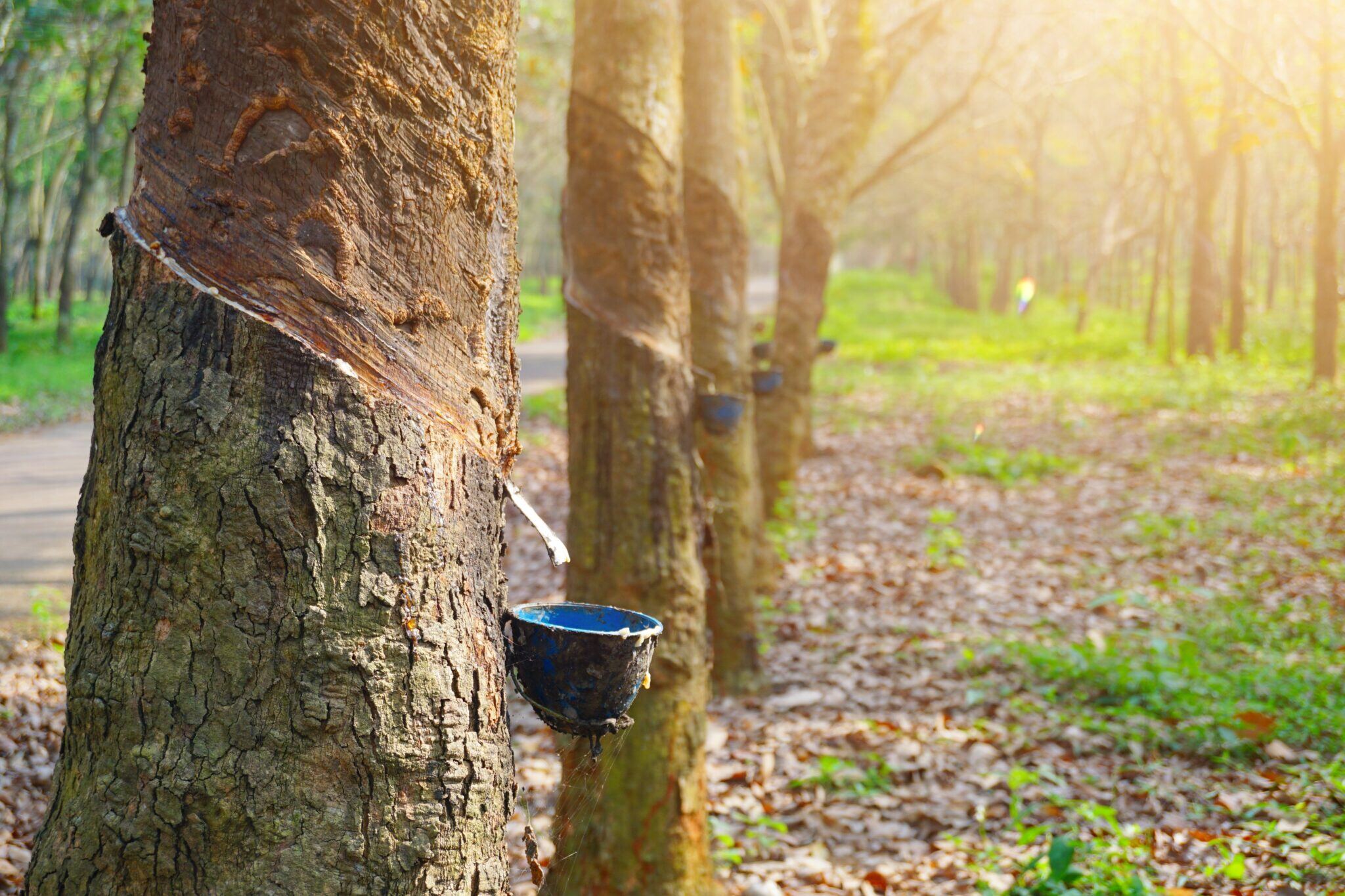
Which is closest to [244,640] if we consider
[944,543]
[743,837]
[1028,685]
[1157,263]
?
[743,837]

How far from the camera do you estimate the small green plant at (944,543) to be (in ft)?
26.2

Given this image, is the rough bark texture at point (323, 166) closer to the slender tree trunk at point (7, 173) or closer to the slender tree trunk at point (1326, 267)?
the slender tree trunk at point (1326, 267)

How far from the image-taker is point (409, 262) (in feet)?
5.30

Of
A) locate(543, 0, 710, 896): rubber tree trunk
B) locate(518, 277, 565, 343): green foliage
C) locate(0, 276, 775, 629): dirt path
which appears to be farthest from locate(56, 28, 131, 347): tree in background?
locate(543, 0, 710, 896): rubber tree trunk

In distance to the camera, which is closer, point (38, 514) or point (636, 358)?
point (636, 358)

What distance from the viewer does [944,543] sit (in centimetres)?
845

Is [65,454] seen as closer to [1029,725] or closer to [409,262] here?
[1029,725]

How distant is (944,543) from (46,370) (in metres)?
15.4

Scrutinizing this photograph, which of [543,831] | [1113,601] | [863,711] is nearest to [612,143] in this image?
[543,831]

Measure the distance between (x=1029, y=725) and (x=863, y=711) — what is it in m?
0.86

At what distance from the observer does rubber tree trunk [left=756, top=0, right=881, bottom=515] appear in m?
8.41

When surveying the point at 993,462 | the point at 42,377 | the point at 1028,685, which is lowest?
the point at 1028,685

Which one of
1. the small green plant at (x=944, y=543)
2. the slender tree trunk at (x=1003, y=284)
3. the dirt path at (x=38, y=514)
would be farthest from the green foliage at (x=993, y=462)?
the slender tree trunk at (x=1003, y=284)

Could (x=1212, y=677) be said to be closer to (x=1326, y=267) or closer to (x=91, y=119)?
(x=1326, y=267)
